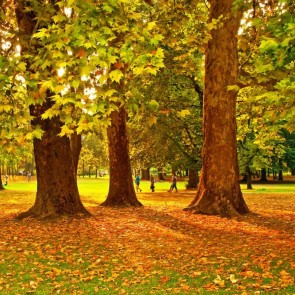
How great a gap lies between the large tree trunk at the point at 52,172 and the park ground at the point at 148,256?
56 cm

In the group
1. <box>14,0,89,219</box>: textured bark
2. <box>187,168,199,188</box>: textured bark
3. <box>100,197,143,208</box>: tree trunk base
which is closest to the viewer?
<box>14,0,89,219</box>: textured bark

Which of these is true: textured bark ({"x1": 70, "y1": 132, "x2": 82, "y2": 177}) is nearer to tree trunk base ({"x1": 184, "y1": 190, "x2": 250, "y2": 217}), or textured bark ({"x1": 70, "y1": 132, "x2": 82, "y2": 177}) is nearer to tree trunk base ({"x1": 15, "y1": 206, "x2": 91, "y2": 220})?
tree trunk base ({"x1": 15, "y1": 206, "x2": 91, "y2": 220})

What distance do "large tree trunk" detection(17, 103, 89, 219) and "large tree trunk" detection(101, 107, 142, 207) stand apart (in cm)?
443

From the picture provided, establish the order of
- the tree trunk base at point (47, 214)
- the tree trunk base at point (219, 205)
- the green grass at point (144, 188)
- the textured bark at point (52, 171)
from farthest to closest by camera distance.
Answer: the green grass at point (144, 188) < the tree trunk base at point (219, 205) < the textured bark at point (52, 171) < the tree trunk base at point (47, 214)

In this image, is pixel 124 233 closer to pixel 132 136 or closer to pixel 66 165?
pixel 66 165

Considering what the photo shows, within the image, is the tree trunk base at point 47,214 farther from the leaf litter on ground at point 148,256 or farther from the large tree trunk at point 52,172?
the leaf litter on ground at point 148,256

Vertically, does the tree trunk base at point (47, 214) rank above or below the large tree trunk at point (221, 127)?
below

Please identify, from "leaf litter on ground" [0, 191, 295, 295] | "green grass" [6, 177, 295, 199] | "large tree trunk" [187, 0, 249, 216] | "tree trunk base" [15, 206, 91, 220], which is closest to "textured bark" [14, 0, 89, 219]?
"tree trunk base" [15, 206, 91, 220]

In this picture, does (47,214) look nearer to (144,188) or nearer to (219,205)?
(219,205)

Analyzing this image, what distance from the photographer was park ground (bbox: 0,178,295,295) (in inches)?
266

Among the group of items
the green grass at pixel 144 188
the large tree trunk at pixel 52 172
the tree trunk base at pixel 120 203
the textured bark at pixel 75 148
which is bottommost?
the green grass at pixel 144 188

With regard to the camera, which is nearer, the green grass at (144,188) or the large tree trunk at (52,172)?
the large tree trunk at (52,172)

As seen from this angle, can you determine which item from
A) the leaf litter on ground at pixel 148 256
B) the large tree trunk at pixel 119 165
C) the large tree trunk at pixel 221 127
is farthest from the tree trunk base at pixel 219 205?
the large tree trunk at pixel 119 165

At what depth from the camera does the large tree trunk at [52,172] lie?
516 inches
